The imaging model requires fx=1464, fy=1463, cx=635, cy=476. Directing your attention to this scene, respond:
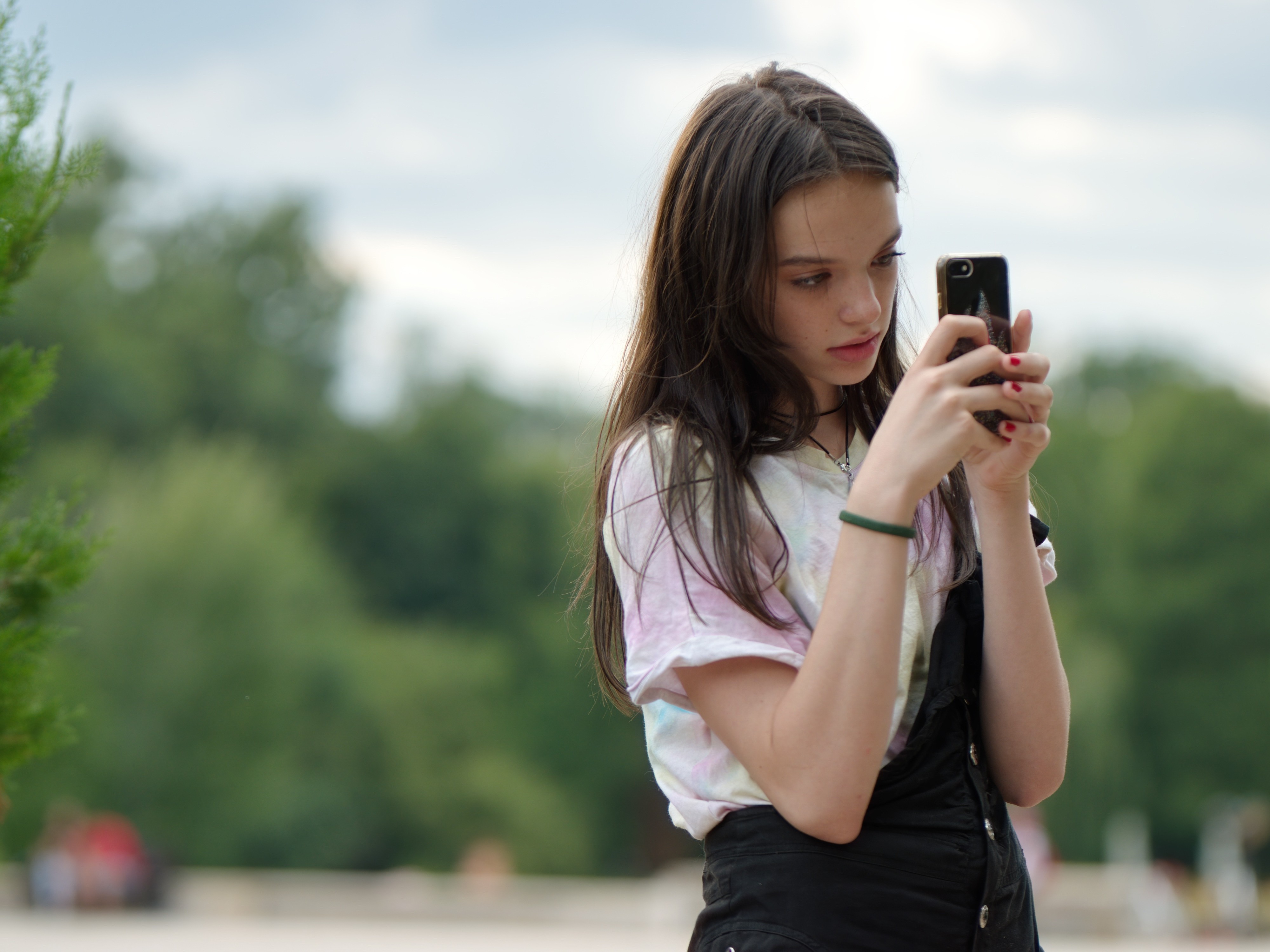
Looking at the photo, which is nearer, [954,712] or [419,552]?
[954,712]

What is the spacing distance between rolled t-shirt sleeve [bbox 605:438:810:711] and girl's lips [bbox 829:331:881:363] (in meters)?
0.22

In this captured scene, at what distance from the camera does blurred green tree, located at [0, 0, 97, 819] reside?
231 centimetres

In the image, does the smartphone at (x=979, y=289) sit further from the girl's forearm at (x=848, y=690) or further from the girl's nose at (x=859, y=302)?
the girl's forearm at (x=848, y=690)

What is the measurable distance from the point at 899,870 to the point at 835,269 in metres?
0.66

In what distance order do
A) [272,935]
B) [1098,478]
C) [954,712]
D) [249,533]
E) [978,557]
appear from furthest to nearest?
[1098,478] → [249,533] → [272,935] → [978,557] → [954,712]

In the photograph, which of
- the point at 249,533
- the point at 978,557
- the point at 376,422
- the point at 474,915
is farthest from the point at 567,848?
the point at 978,557

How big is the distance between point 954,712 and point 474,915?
14.4 m

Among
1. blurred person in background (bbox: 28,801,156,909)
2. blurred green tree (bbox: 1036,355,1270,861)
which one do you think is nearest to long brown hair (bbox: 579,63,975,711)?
blurred person in background (bbox: 28,801,156,909)

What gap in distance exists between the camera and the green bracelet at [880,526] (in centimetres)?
150

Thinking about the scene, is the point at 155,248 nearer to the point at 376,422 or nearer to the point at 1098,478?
the point at 376,422

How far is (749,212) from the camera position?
168cm

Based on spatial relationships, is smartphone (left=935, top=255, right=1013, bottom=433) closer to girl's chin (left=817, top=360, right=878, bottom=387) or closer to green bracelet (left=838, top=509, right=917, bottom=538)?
girl's chin (left=817, top=360, right=878, bottom=387)

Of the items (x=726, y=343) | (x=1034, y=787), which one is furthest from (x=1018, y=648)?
(x=726, y=343)

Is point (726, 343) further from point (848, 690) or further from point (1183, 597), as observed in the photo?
point (1183, 597)
